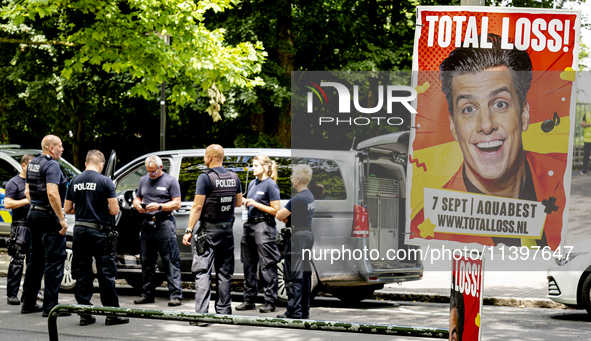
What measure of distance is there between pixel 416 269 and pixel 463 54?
5.33m

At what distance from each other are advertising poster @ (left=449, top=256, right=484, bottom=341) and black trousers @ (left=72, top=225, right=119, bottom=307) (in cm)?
490

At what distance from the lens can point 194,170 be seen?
9070 mm

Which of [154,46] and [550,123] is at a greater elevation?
[154,46]

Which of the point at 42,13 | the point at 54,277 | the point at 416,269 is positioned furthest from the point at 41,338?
the point at 42,13

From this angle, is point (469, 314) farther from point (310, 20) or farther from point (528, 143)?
point (310, 20)

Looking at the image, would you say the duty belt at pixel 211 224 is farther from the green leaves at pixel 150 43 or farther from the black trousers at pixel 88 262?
the green leaves at pixel 150 43

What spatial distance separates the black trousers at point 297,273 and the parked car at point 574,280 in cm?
303

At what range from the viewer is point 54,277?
7.41m

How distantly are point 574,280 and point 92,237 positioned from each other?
5.60 m

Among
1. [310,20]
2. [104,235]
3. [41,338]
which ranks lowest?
[41,338]

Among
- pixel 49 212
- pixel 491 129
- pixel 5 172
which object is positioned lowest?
pixel 49 212

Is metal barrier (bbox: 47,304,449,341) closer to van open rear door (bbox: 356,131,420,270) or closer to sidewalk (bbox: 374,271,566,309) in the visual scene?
van open rear door (bbox: 356,131,420,270)

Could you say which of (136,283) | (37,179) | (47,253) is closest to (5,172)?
(136,283)

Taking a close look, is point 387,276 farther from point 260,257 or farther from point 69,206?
point 69,206
